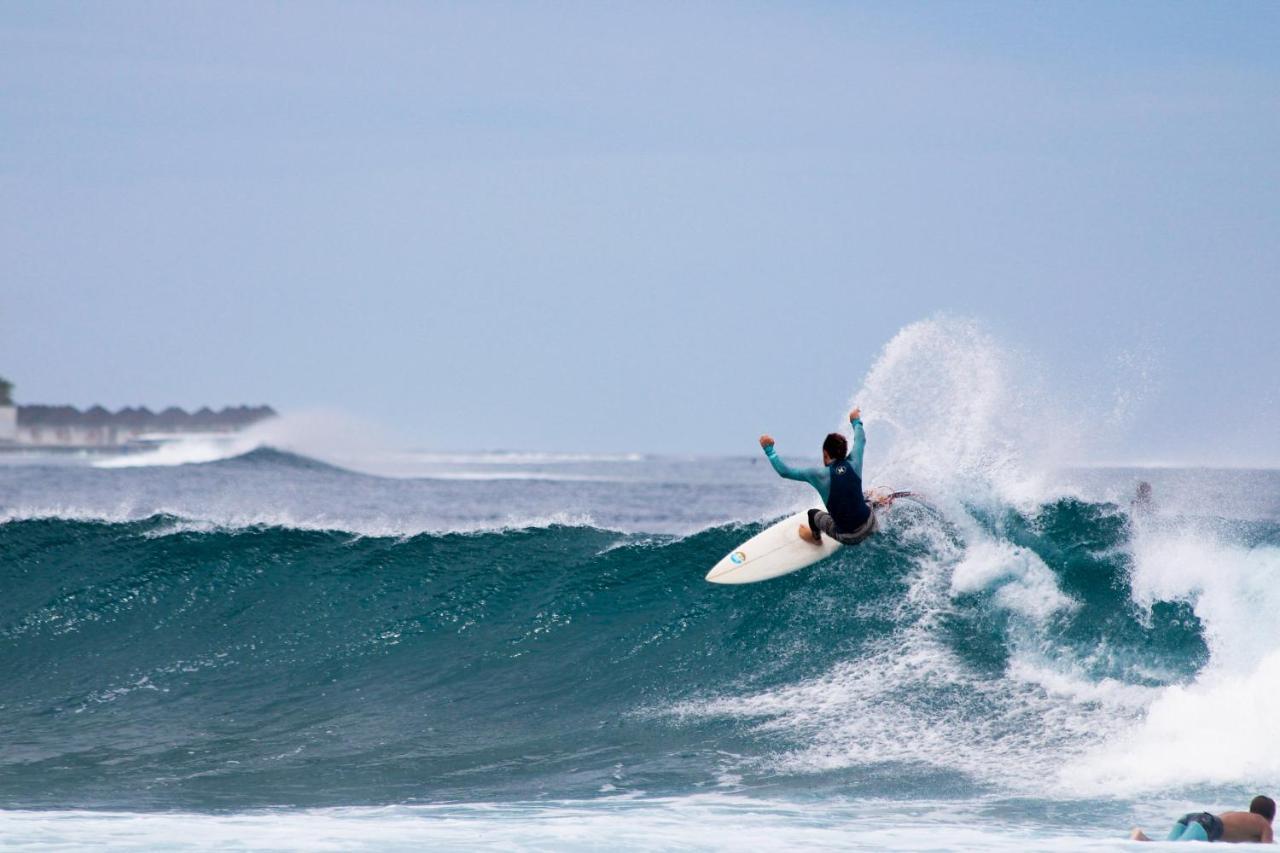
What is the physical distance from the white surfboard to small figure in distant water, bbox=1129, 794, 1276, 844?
492cm

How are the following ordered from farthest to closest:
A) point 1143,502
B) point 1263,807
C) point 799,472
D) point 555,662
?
point 1143,502
point 555,662
point 799,472
point 1263,807

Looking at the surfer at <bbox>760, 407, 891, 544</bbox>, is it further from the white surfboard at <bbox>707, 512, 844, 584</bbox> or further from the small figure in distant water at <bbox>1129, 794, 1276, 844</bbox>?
the small figure in distant water at <bbox>1129, 794, 1276, 844</bbox>

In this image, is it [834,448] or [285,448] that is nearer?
[834,448]

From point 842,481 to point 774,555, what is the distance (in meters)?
1.82

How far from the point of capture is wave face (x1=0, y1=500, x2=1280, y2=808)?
921 cm

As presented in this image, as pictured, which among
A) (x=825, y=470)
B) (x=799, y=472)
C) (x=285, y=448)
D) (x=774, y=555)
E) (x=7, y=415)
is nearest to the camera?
(x=799, y=472)

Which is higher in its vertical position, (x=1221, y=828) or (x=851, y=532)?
(x=851, y=532)

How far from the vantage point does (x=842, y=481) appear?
10078mm

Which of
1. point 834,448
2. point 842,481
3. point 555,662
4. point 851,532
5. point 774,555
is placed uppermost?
point 834,448

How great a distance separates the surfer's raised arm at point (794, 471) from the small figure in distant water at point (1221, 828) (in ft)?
11.3

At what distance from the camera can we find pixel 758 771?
9.02m

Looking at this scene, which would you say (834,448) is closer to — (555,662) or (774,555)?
(774,555)

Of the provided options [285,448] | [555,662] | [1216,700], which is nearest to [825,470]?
[1216,700]

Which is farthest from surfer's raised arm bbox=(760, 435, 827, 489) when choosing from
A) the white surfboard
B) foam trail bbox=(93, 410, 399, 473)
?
foam trail bbox=(93, 410, 399, 473)
